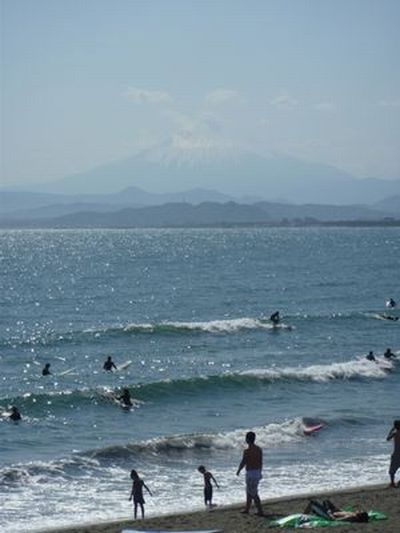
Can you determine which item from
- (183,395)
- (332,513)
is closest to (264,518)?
(332,513)

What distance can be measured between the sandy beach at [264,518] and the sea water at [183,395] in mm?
1402

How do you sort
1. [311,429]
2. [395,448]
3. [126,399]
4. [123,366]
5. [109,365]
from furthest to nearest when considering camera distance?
[123,366]
[109,365]
[126,399]
[311,429]
[395,448]

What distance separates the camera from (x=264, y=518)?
61.9 feet

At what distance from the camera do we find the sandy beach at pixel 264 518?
709 inches

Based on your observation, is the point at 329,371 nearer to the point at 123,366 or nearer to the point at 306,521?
the point at 123,366

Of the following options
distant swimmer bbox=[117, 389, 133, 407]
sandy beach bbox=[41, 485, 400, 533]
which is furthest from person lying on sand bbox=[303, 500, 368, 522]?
distant swimmer bbox=[117, 389, 133, 407]

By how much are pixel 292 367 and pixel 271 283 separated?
166 feet

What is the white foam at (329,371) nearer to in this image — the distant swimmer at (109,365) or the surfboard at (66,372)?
the distant swimmer at (109,365)

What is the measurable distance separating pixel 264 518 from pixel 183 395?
18.0 m

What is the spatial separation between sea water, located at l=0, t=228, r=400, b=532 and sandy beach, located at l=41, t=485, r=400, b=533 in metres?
1.40

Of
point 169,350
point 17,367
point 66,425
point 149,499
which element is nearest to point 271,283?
point 169,350

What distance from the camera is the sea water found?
78.6 feet

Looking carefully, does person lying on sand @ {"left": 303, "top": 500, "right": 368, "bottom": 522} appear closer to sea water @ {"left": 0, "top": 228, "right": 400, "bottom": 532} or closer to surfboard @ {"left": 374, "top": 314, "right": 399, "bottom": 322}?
sea water @ {"left": 0, "top": 228, "right": 400, "bottom": 532}

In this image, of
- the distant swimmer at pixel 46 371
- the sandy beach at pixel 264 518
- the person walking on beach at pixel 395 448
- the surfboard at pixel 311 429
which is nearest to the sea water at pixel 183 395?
the surfboard at pixel 311 429
